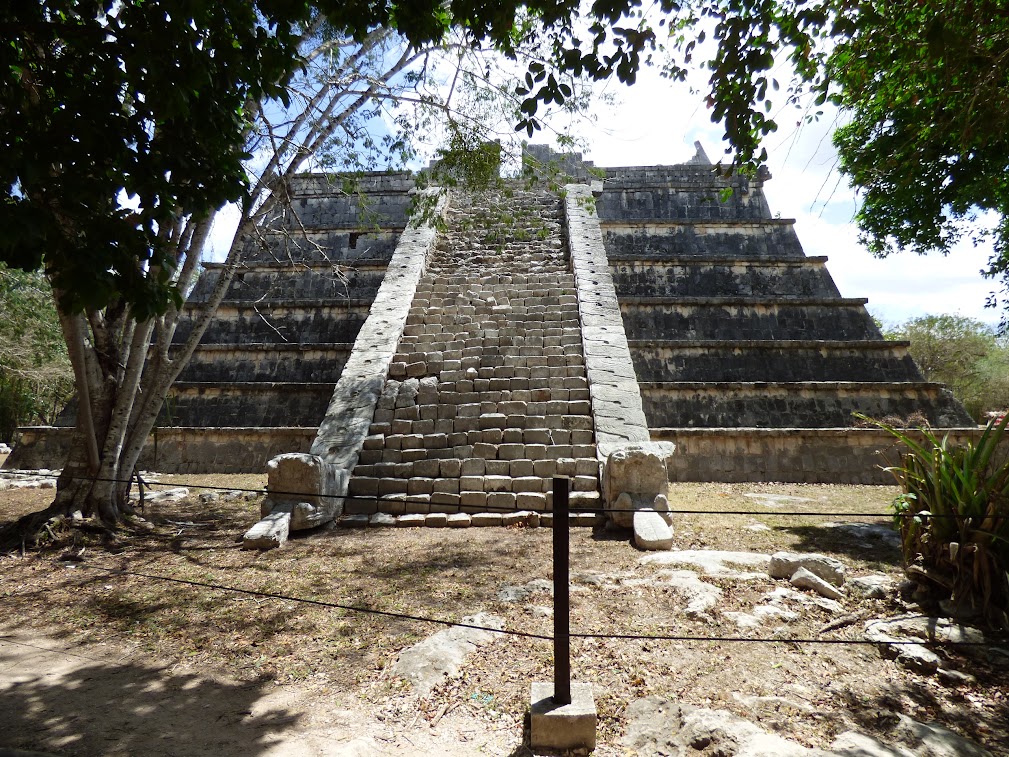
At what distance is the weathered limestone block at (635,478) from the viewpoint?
5.77m

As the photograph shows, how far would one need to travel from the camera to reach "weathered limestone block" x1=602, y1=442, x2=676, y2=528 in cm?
577

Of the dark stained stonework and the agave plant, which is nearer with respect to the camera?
the agave plant

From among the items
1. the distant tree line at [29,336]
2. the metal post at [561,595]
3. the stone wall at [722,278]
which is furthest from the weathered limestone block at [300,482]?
the distant tree line at [29,336]

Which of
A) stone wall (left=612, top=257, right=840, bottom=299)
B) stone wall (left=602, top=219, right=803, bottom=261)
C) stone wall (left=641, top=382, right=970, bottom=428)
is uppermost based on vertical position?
stone wall (left=602, top=219, right=803, bottom=261)

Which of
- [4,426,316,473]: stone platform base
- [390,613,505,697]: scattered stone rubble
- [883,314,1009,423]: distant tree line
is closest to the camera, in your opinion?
[390,613,505,697]: scattered stone rubble

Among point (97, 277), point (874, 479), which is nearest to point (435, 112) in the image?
point (97, 277)

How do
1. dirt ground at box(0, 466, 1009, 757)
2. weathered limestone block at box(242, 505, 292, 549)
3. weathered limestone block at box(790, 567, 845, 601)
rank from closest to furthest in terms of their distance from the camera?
dirt ground at box(0, 466, 1009, 757) → weathered limestone block at box(790, 567, 845, 601) → weathered limestone block at box(242, 505, 292, 549)

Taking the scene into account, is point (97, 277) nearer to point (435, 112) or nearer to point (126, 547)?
point (126, 547)

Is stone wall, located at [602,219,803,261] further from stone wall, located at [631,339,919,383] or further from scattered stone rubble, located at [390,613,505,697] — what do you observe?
scattered stone rubble, located at [390,613,505,697]

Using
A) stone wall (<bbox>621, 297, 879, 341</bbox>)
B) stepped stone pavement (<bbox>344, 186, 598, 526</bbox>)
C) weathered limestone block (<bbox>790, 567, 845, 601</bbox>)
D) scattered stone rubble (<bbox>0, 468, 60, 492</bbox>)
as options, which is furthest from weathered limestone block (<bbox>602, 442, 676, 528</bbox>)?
scattered stone rubble (<bbox>0, 468, 60, 492</bbox>)

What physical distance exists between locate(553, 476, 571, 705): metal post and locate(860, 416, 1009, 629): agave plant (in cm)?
203

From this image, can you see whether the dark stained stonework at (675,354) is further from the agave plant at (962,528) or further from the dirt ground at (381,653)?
the agave plant at (962,528)

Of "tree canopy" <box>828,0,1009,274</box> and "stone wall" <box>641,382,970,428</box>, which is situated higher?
"tree canopy" <box>828,0,1009,274</box>

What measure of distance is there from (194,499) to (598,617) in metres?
6.62
